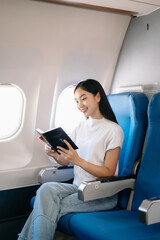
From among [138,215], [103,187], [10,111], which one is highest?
[10,111]

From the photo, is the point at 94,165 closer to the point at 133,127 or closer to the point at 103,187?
the point at 103,187

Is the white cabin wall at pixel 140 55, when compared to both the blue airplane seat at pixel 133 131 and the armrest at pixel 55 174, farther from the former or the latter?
the armrest at pixel 55 174

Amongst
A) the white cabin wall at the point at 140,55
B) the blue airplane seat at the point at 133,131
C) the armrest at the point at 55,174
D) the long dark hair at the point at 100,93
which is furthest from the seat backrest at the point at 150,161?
the armrest at the point at 55,174

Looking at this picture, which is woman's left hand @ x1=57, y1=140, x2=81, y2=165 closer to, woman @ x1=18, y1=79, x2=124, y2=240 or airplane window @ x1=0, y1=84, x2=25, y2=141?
woman @ x1=18, y1=79, x2=124, y2=240

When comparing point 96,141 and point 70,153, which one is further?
point 96,141

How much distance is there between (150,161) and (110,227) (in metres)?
0.64

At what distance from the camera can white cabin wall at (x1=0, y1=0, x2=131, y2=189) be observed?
2840 mm

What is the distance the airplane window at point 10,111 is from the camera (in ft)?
10.4

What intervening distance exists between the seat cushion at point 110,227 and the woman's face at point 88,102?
0.79 meters

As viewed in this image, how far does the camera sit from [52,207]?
229 centimetres

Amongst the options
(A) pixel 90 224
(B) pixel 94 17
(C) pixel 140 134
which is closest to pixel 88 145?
(C) pixel 140 134

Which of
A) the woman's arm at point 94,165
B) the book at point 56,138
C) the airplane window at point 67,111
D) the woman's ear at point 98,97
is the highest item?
the woman's ear at point 98,97

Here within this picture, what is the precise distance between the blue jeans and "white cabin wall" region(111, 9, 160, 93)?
1.19m

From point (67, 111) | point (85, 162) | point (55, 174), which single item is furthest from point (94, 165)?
point (67, 111)
